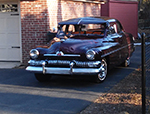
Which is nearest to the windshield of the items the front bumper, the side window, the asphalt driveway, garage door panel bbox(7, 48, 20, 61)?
the side window

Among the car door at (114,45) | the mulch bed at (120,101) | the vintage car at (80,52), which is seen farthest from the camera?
the car door at (114,45)

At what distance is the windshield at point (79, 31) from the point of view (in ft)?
28.1

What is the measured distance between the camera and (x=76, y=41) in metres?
7.69

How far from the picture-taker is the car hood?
23.6 feet

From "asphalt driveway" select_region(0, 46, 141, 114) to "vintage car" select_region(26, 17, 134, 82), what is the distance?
375 millimetres

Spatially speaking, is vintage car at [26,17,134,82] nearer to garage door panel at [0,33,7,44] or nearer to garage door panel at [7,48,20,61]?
garage door panel at [7,48,20,61]

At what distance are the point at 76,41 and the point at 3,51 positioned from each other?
4.64 m

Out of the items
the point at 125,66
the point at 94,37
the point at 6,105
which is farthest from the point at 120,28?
the point at 6,105

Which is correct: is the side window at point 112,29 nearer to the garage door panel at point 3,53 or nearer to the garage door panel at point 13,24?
the garage door panel at point 13,24

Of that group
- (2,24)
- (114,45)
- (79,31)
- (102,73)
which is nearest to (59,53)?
(102,73)

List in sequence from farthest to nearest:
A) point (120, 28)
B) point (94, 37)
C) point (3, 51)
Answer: point (3, 51) → point (120, 28) → point (94, 37)

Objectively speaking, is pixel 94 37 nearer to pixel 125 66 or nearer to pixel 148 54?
pixel 125 66

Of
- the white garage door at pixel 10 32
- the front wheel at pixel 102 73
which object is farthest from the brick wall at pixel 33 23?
the front wheel at pixel 102 73

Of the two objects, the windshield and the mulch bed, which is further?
the windshield
